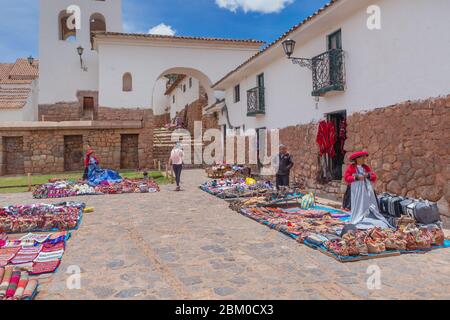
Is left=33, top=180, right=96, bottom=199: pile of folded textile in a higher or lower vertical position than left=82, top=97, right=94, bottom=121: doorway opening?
lower

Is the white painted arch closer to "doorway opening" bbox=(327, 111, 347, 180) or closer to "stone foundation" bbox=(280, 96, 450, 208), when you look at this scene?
"doorway opening" bbox=(327, 111, 347, 180)

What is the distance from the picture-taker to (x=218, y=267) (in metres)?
4.45

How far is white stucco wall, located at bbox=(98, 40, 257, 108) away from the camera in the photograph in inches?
803

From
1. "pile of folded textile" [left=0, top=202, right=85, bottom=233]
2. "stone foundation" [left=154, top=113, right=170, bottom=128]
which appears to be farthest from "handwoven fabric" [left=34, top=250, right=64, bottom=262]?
"stone foundation" [left=154, top=113, right=170, bottom=128]

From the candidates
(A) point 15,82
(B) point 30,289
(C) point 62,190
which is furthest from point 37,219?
(A) point 15,82

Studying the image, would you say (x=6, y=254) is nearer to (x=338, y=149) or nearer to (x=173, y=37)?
(x=338, y=149)

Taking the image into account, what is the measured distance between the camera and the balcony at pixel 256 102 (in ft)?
48.5

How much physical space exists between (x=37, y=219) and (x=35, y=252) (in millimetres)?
1903

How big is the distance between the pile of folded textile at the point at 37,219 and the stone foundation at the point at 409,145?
674 centimetres

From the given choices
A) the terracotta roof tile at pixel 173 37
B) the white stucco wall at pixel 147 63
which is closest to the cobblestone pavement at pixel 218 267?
the white stucco wall at pixel 147 63

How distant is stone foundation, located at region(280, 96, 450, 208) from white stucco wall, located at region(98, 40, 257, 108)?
1435cm

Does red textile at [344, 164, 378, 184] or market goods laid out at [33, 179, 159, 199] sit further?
market goods laid out at [33, 179, 159, 199]

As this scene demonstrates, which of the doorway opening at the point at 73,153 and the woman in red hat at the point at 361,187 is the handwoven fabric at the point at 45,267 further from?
the doorway opening at the point at 73,153
